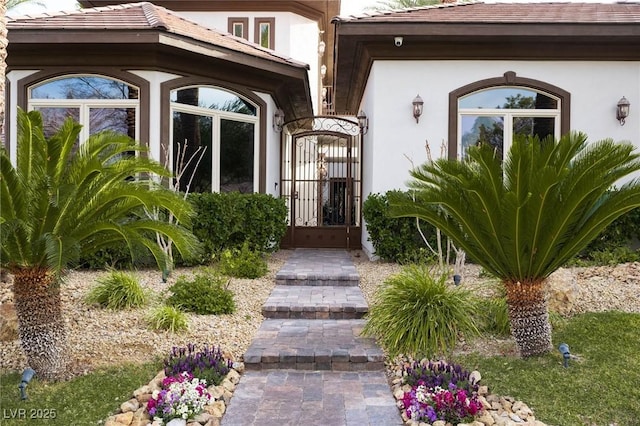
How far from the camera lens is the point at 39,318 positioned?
13.5 ft

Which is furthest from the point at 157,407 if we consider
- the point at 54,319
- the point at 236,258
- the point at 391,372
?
the point at 236,258

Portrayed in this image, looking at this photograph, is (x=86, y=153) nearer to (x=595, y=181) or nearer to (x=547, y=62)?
Result: (x=595, y=181)

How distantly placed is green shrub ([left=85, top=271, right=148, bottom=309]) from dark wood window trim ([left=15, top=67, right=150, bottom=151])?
331 cm

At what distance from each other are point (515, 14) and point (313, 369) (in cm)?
828

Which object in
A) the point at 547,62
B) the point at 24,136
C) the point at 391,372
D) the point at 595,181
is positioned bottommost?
the point at 391,372

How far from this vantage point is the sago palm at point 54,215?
385 cm

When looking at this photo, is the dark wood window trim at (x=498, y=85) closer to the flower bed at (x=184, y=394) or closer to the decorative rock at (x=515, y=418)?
the decorative rock at (x=515, y=418)

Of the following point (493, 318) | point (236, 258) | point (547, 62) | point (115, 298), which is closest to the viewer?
point (493, 318)

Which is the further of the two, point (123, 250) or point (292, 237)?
point (292, 237)

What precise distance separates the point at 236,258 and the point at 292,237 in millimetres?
3515

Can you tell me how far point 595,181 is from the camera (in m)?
4.20

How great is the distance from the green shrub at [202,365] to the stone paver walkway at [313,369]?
0.21 m

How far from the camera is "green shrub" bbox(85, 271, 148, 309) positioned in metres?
5.95

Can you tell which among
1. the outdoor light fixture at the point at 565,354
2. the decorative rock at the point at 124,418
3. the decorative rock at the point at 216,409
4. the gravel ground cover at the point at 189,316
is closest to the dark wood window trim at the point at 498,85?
the gravel ground cover at the point at 189,316
